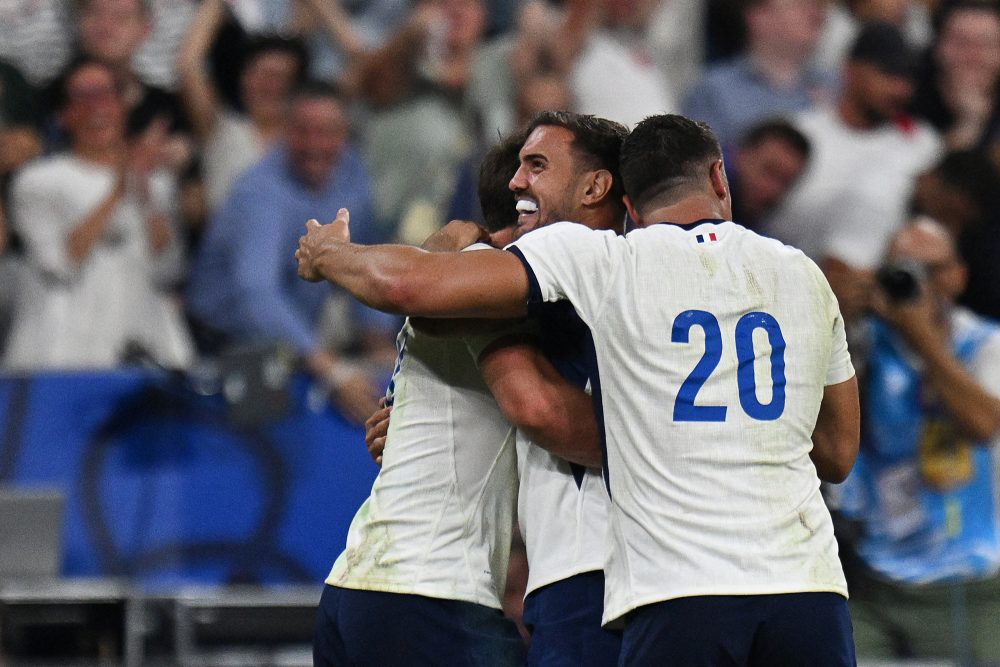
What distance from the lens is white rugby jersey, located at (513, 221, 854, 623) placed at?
2979 mm

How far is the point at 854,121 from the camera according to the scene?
299 inches

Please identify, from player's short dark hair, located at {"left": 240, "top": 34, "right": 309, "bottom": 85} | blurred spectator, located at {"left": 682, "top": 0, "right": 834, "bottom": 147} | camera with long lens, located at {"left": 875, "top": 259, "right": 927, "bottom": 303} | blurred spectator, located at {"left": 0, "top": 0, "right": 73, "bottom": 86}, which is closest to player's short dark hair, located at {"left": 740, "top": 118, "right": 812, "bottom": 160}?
blurred spectator, located at {"left": 682, "top": 0, "right": 834, "bottom": 147}

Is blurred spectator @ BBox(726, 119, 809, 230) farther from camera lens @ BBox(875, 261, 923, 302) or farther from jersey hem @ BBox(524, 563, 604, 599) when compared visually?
jersey hem @ BBox(524, 563, 604, 599)

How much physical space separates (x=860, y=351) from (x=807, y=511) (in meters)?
3.19

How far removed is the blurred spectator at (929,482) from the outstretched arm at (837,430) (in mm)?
2371

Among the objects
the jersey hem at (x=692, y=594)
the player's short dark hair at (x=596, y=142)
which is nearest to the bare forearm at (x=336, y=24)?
the player's short dark hair at (x=596, y=142)

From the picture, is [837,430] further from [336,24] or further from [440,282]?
[336,24]

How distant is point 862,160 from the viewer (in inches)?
296

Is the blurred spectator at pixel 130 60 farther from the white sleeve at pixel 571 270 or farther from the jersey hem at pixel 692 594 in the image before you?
the jersey hem at pixel 692 594

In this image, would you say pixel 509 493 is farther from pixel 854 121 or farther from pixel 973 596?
pixel 854 121

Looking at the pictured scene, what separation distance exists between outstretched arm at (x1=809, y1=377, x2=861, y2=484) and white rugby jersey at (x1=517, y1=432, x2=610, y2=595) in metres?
0.52

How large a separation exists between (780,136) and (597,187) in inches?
162

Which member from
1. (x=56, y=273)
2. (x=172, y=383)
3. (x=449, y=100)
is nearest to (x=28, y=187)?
(x=56, y=273)

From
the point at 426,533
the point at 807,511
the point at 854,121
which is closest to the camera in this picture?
the point at 807,511
